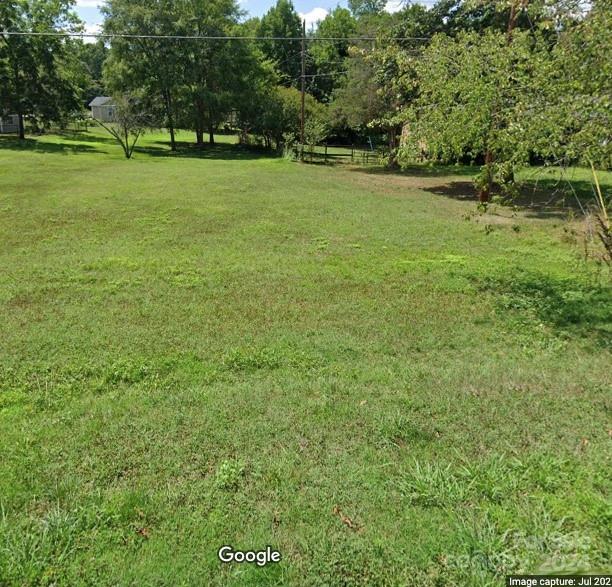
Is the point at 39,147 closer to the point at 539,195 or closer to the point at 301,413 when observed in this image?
the point at 539,195

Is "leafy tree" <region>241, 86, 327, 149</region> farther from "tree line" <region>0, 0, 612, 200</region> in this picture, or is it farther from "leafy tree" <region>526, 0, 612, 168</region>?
"leafy tree" <region>526, 0, 612, 168</region>

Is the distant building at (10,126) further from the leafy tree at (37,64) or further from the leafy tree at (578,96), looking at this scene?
the leafy tree at (578,96)

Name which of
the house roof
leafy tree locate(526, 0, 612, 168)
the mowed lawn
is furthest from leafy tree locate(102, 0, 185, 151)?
the house roof

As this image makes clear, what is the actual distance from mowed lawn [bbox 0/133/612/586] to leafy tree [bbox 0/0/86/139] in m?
24.0

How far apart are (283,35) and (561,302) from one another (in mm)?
46944

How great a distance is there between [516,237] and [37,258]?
8.90 m

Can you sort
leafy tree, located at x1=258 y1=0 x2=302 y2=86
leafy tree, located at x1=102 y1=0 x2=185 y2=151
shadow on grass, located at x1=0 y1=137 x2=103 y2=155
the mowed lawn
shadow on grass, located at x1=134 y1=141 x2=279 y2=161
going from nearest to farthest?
the mowed lawn < shadow on grass, located at x1=0 y1=137 x2=103 y2=155 < leafy tree, located at x1=102 y1=0 x2=185 y2=151 < shadow on grass, located at x1=134 y1=141 x2=279 y2=161 < leafy tree, located at x1=258 y1=0 x2=302 y2=86

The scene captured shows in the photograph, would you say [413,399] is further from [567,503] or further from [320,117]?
[320,117]

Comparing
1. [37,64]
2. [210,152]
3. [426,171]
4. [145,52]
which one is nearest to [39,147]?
[37,64]

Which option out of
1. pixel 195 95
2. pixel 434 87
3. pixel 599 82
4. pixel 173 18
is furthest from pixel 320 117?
pixel 599 82

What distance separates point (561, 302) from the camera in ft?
18.6

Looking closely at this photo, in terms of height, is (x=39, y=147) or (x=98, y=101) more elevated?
(x=98, y=101)

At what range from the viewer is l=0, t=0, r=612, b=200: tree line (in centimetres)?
457

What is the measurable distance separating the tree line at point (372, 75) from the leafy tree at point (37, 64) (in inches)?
2.5
